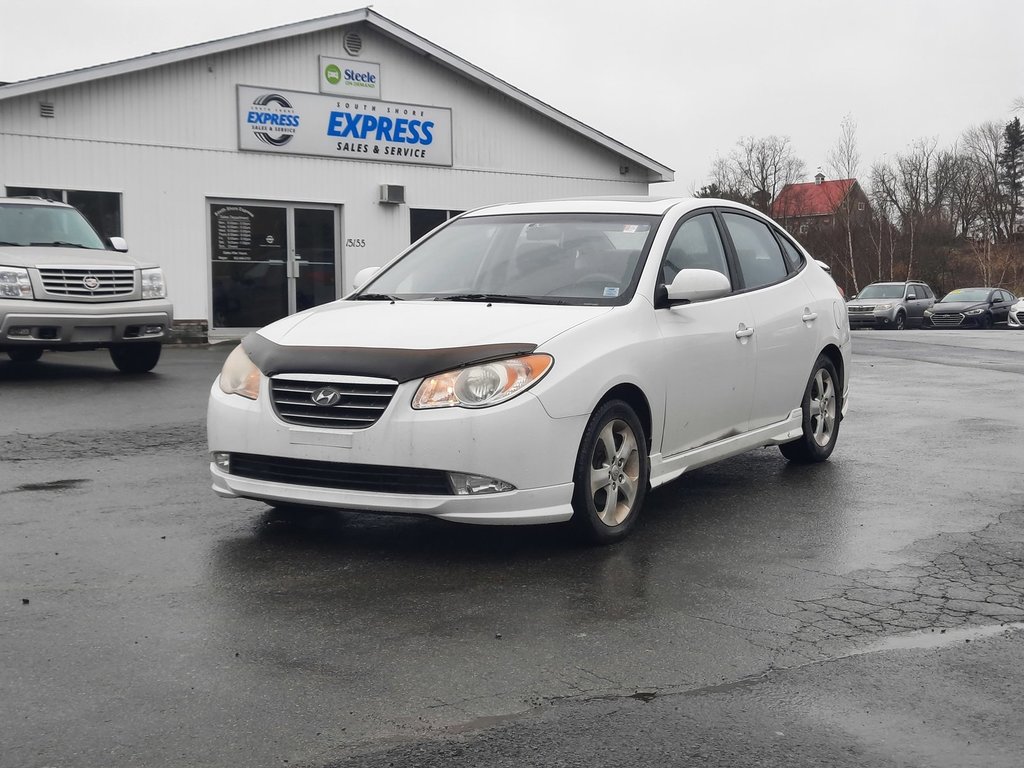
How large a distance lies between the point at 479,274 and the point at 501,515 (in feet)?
5.80

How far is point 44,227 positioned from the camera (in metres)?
13.8

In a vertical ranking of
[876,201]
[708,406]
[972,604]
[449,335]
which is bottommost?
[972,604]

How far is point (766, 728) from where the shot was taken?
3.44 meters

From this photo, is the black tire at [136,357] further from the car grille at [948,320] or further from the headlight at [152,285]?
the car grille at [948,320]

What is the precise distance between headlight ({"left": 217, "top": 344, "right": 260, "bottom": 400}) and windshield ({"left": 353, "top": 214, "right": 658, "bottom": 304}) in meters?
1.03

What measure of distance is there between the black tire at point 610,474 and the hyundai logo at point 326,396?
1.08 m

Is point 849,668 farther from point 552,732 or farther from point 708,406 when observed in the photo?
point 708,406

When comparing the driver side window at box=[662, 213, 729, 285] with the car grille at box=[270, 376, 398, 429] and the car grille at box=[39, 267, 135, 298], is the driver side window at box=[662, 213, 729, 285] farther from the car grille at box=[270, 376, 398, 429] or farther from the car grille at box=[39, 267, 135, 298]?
the car grille at box=[39, 267, 135, 298]

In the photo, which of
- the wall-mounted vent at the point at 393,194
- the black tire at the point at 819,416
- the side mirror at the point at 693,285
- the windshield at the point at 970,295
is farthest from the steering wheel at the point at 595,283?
the windshield at the point at 970,295

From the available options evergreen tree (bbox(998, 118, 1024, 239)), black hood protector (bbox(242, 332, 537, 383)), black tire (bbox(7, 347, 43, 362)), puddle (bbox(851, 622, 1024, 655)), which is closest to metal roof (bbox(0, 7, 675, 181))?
black tire (bbox(7, 347, 43, 362))

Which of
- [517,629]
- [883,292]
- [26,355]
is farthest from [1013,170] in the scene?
[517,629]

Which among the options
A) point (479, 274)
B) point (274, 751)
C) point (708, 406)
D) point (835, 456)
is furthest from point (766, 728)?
point (835, 456)

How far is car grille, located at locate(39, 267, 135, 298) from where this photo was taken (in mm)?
12578

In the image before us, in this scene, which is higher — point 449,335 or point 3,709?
point 449,335
